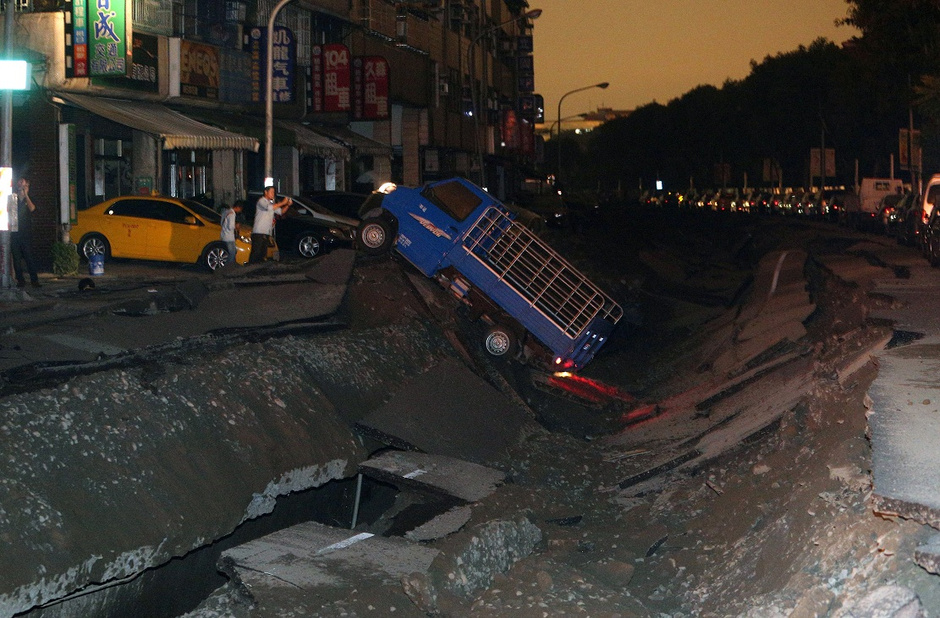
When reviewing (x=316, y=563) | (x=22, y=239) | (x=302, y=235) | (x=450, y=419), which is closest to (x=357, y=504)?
(x=450, y=419)

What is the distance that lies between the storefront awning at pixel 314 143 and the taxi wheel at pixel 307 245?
309 inches

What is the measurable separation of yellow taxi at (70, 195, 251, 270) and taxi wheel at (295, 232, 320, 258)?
2640mm

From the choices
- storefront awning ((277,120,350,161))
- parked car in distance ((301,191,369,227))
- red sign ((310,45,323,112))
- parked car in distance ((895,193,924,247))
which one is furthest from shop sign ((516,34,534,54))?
parked car in distance ((301,191,369,227))

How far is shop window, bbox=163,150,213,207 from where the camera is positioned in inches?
1167

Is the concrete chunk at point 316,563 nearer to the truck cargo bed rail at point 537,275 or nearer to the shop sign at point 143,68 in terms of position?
the truck cargo bed rail at point 537,275

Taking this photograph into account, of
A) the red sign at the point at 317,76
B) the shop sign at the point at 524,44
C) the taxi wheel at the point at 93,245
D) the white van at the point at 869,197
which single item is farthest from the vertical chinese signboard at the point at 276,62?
the shop sign at the point at 524,44

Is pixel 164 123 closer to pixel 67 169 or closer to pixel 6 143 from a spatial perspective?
pixel 67 169

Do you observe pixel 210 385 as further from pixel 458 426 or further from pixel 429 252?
pixel 429 252

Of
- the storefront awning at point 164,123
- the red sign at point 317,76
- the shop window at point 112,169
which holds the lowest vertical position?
the shop window at point 112,169

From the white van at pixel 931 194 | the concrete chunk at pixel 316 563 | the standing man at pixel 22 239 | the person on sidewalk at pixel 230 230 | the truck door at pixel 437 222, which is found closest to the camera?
the concrete chunk at pixel 316 563

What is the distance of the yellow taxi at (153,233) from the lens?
2267 cm

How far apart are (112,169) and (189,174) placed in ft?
11.4

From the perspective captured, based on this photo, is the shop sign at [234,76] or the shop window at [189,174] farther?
the shop sign at [234,76]

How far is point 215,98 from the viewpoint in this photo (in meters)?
30.0
